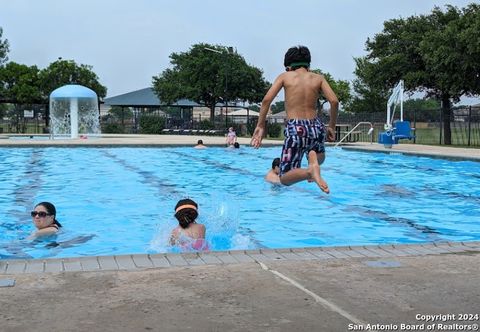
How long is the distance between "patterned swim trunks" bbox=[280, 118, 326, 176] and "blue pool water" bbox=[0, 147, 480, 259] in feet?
5.71

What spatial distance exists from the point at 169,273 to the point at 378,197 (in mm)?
8173

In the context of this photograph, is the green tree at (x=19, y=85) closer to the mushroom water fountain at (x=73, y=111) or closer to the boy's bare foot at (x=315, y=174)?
the mushroom water fountain at (x=73, y=111)

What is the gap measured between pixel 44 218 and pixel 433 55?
25.3 m

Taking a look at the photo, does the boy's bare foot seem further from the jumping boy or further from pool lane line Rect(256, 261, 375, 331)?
pool lane line Rect(256, 261, 375, 331)

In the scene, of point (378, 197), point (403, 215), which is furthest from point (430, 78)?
point (403, 215)

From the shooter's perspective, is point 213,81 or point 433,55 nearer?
point 433,55

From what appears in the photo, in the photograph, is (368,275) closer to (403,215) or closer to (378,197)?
(403,215)

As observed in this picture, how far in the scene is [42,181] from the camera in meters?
14.5

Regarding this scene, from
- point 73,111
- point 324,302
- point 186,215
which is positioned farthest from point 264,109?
point 73,111

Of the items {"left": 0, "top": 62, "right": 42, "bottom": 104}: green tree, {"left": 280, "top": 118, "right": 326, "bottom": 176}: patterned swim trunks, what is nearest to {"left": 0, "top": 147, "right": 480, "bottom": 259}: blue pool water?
{"left": 280, "top": 118, "right": 326, "bottom": 176}: patterned swim trunks

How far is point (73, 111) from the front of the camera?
34438 millimetres

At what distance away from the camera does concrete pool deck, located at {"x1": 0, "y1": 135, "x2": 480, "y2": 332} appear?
11.6 feet

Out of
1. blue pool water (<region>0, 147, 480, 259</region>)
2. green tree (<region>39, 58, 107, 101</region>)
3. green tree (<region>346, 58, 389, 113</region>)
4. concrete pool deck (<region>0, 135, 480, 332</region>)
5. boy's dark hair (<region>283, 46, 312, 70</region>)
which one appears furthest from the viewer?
green tree (<region>346, 58, 389, 113</region>)

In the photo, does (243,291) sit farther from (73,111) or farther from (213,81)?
(213,81)
